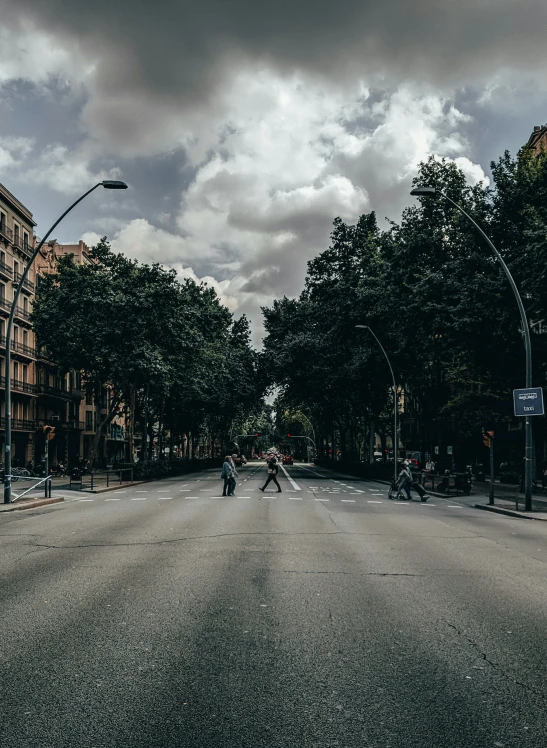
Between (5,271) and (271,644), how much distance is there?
53.5m

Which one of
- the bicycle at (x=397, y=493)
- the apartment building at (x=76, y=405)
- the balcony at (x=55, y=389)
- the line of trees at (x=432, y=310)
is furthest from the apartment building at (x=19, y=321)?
the bicycle at (x=397, y=493)

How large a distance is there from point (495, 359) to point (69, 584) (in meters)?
25.1

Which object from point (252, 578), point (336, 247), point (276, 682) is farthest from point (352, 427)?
point (276, 682)

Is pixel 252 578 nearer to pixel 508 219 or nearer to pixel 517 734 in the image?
pixel 517 734

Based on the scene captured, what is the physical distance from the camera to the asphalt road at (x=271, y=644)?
4.09 m

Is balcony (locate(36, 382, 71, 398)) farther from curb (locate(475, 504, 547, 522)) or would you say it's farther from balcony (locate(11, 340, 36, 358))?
curb (locate(475, 504, 547, 522))

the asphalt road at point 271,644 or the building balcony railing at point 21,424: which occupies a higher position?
the building balcony railing at point 21,424

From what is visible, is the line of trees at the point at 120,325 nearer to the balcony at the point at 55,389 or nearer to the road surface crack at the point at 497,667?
the balcony at the point at 55,389

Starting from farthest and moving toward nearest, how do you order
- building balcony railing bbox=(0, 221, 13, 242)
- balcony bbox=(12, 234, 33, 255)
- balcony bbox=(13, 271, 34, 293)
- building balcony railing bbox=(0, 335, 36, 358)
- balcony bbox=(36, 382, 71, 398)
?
balcony bbox=(36, 382, 71, 398) < balcony bbox=(12, 234, 33, 255) < balcony bbox=(13, 271, 34, 293) < building balcony railing bbox=(0, 335, 36, 358) < building balcony railing bbox=(0, 221, 13, 242)

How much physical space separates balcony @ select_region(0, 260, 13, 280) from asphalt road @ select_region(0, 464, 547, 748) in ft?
148

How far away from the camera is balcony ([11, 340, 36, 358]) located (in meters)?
55.6

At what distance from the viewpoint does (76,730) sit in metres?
4.02

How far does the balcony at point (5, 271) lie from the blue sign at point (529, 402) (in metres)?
43.1

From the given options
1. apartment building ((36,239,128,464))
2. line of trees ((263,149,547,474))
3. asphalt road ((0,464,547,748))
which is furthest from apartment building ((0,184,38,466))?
asphalt road ((0,464,547,748))
